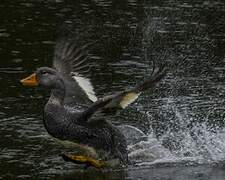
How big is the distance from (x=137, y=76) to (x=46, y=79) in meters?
4.72

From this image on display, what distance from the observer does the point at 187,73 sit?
55.0ft

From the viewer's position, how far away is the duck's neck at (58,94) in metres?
11.4

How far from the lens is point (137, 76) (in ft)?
52.7

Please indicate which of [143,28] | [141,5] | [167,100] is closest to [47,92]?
[167,100]

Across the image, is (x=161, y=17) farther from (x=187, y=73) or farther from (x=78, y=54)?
(x=78, y=54)

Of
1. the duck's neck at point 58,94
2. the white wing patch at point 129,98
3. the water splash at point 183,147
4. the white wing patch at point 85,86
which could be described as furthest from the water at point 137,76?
the white wing patch at point 129,98

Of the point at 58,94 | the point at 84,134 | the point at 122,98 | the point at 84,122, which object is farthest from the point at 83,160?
the point at 122,98

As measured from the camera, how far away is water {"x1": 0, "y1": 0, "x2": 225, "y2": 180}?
1178cm

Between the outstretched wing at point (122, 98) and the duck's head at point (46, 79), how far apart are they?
0.80 metres

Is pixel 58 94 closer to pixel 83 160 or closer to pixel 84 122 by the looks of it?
pixel 84 122

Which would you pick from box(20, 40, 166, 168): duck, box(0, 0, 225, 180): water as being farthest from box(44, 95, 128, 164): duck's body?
box(0, 0, 225, 180): water

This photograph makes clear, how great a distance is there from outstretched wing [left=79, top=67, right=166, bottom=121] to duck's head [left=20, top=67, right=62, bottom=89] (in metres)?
0.80

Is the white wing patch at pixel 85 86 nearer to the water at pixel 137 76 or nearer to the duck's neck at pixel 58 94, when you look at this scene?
the water at pixel 137 76

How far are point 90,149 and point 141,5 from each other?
11.9m
